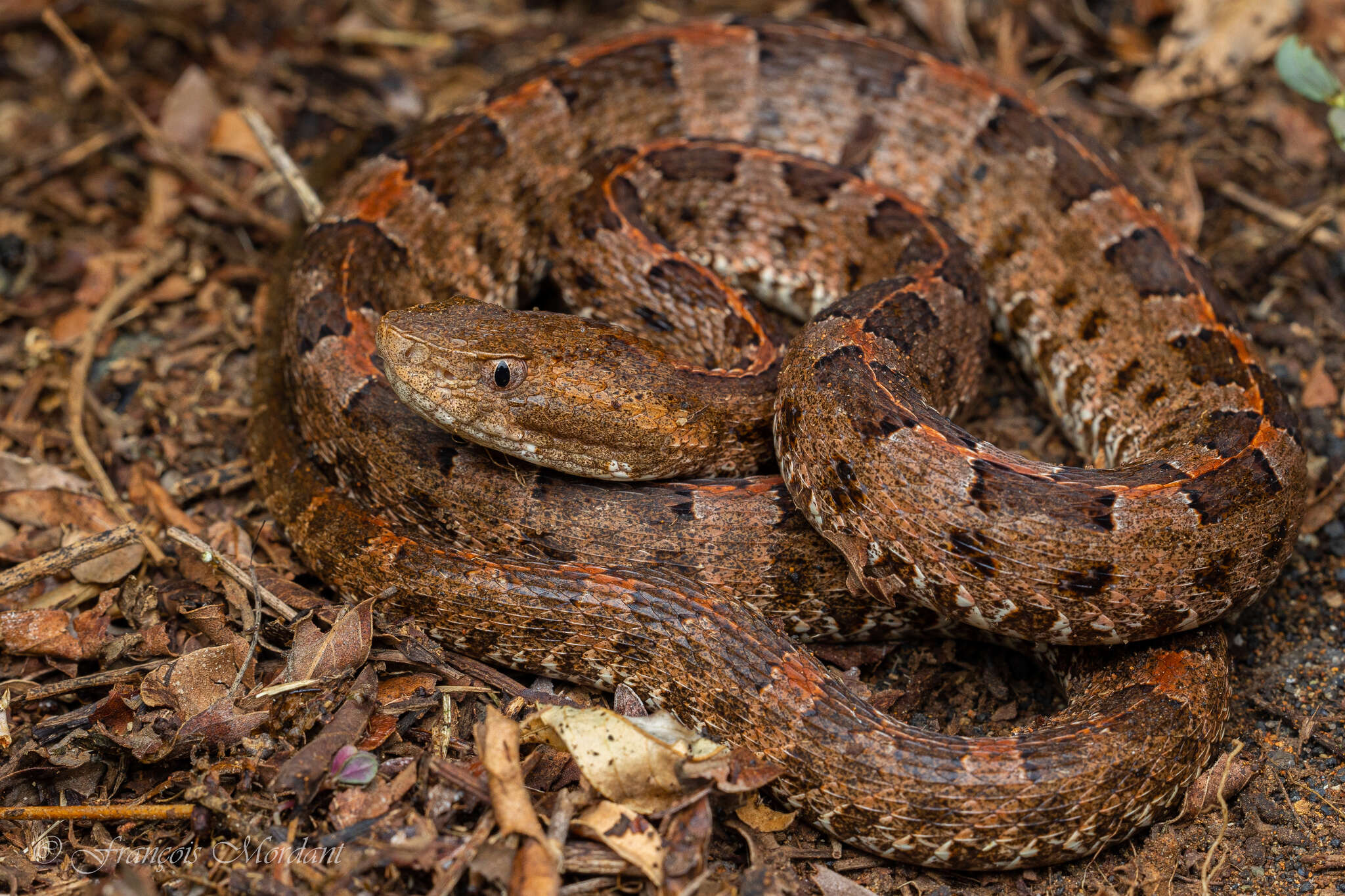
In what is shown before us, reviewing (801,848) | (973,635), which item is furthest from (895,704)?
(801,848)

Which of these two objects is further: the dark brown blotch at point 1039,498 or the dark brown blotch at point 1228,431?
the dark brown blotch at point 1228,431

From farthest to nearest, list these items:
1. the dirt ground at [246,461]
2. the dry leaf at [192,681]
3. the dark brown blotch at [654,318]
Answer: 1. the dark brown blotch at [654,318]
2. the dry leaf at [192,681]
3. the dirt ground at [246,461]

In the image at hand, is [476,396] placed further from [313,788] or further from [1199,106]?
[1199,106]

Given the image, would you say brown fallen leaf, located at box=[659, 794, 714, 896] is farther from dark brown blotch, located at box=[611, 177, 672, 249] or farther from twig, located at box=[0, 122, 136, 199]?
twig, located at box=[0, 122, 136, 199]

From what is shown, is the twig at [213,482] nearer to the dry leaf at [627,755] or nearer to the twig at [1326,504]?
the dry leaf at [627,755]

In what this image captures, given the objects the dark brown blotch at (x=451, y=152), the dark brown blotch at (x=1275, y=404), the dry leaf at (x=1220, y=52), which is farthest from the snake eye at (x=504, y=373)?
the dry leaf at (x=1220, y=52)

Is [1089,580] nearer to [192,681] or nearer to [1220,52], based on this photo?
[192,681]
